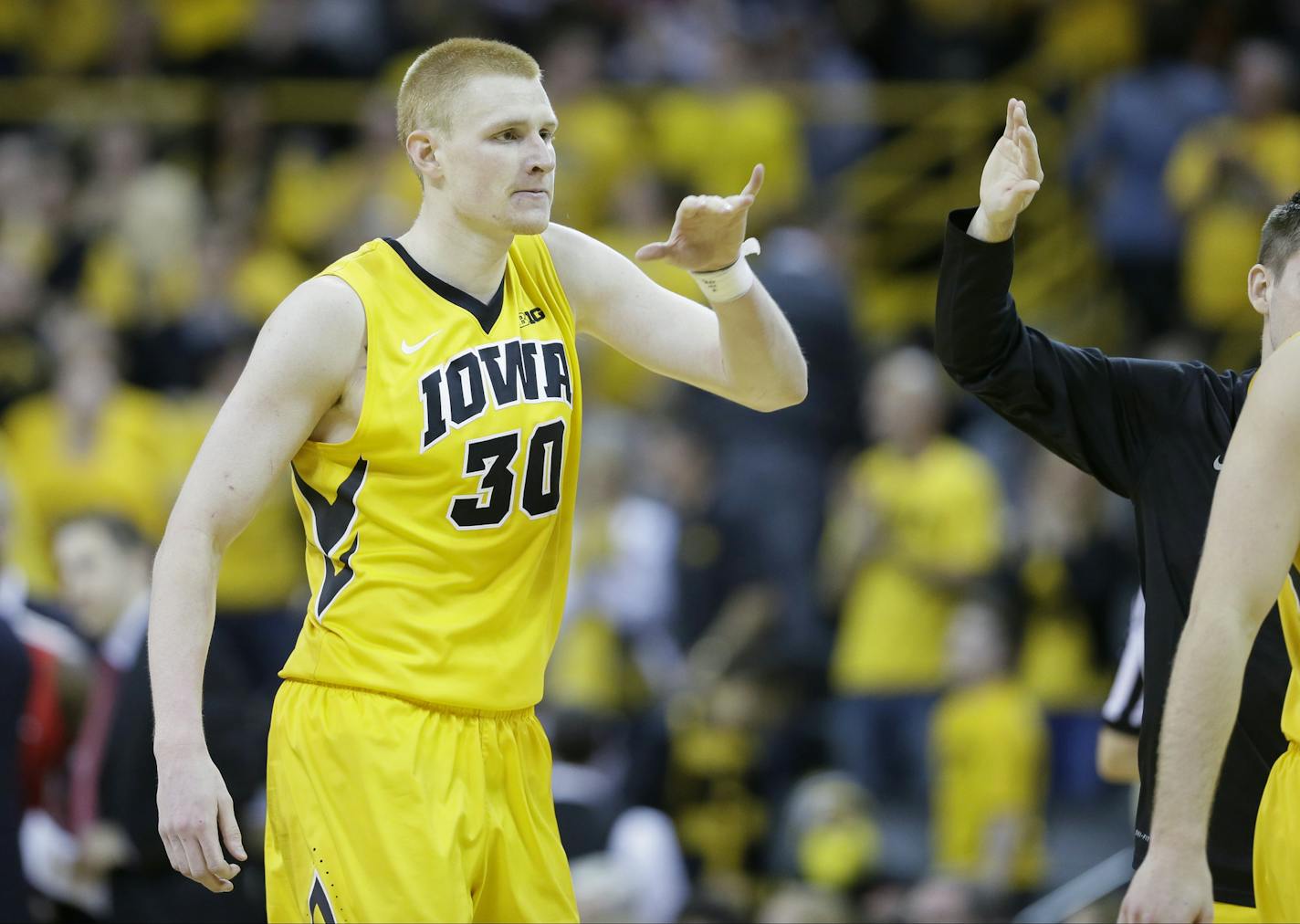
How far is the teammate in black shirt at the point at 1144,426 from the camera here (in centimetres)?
484

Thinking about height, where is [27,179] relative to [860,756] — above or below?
above

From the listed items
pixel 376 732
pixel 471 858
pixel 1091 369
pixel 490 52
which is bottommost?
pixel 471 858

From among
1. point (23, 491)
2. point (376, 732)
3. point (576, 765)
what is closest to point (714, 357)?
point (376, 732)

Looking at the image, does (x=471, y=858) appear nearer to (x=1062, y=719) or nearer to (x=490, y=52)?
(x=490, y=52)

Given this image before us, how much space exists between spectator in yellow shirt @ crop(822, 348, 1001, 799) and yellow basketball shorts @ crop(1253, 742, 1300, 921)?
6314mm

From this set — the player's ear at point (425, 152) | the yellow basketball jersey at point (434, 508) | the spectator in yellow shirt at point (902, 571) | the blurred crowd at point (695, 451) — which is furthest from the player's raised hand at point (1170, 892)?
the spectator in yellow shirt at point (902, 571)

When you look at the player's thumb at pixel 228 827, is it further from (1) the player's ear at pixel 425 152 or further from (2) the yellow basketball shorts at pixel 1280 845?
(2) the yellow basketball shorts at pixel 1280 845

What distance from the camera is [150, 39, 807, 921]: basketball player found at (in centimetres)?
444

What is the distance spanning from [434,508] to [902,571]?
6.61 m

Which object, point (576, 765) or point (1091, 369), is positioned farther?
point (576, 765)

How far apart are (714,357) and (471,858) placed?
4.78 feet

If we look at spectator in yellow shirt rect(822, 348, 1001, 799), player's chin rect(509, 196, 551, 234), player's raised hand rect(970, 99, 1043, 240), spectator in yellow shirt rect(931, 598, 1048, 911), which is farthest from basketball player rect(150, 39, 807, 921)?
spectator in yellow shirt rect(822, 348, 1001, 799)

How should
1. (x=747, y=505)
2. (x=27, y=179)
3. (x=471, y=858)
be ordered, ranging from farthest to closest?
1. (x=27, y=179)
2. (x=747, y=505)
3. (x=471, y=858)

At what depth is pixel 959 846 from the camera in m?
9.91
